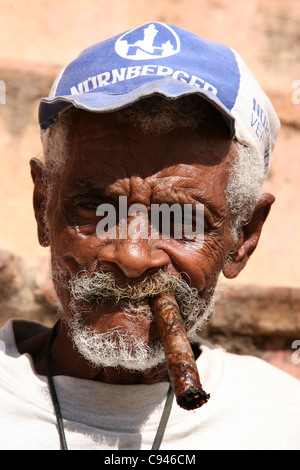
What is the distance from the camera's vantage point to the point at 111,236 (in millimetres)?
2547

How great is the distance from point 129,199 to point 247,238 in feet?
2.33

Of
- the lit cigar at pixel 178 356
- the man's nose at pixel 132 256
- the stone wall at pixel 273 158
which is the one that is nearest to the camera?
the lit cigar at pixel 178 356

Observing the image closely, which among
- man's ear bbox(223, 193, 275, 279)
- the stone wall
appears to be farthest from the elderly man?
the stone wall

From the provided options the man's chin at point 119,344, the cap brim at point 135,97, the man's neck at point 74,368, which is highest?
the cap brim at point 135,97

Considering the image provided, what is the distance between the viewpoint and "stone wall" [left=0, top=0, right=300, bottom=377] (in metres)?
4.18

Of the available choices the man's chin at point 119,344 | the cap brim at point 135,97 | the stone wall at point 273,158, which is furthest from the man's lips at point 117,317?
the stone wall at point 273,158

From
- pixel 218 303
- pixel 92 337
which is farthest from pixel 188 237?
pixel 218 303

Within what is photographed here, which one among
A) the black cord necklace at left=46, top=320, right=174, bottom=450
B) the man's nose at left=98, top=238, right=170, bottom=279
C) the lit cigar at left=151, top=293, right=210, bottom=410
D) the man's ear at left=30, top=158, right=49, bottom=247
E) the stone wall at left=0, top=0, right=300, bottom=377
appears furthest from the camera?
the stone wall at left=0, top=0, right=300, bottom=377

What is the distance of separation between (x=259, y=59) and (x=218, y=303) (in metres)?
2.60

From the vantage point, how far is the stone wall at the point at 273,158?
4180 mm

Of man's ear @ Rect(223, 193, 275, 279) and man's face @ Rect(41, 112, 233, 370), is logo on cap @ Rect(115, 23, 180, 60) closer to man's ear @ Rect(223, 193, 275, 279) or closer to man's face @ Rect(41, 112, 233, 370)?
man's face @ Rect(41, 112, 233, 370)

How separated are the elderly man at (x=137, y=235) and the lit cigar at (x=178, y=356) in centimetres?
1

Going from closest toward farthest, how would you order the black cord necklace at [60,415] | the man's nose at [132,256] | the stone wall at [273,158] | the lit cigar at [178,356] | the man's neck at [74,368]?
the lit cigar at [178,356] → the man's nose at [132,256] → the black cord necklace at [60,415] → the man's neck at [74,368] → the stone wall at [273,158]

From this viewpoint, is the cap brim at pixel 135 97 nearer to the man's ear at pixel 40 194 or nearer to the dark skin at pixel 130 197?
the dark skin at pixel 130 197
